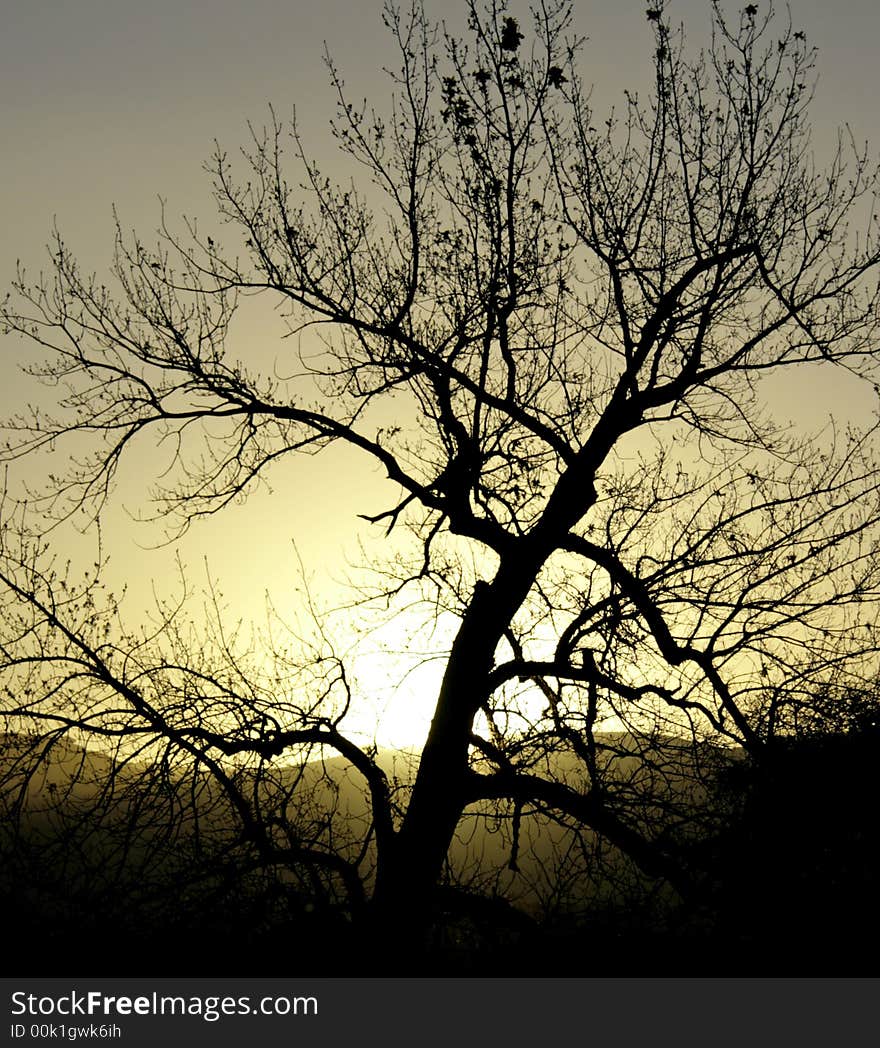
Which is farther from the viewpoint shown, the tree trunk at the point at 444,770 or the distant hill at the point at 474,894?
the tree trunk at the point at 444,770

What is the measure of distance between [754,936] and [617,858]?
163cm

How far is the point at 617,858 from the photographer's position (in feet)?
35.9

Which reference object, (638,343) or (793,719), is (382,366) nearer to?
(638,343)

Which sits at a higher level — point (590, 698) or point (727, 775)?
point (590, 698)

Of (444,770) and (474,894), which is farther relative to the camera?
(474,894)

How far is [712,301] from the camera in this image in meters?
10.9

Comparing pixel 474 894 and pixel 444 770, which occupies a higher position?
pixel 444 770

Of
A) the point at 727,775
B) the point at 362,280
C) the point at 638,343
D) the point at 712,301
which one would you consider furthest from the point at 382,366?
the point at 727,775

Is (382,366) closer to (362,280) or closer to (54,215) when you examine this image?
(362,280)

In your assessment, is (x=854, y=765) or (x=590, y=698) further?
(x=590, y=698)

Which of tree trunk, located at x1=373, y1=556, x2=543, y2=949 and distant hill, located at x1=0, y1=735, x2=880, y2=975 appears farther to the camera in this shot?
tree trunk, located at x1=373, y1=556, x2=543, y2=949

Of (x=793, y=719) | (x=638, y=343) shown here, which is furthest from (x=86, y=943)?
(x=638, y=343)

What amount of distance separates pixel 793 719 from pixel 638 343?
152 inches
